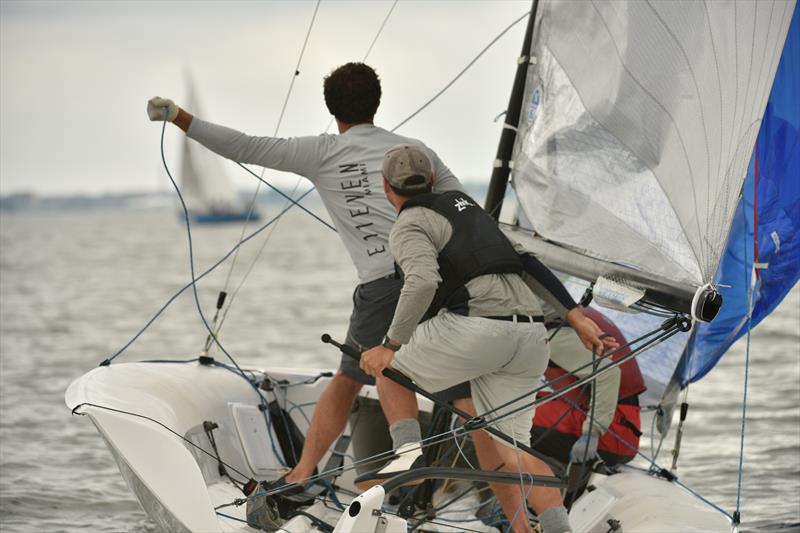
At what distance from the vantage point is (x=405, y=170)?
2.89m

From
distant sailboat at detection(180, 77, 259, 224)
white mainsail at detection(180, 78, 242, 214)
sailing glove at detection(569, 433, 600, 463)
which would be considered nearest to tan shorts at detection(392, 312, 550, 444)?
sailing glove at detection(569, 433, 600, 463)

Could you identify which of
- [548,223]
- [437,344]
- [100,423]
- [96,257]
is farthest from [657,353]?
[96,257]

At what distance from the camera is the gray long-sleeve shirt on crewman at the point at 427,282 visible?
8.87 feet

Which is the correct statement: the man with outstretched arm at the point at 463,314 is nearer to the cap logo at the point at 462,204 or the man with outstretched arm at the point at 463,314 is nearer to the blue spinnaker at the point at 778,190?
the cap logo at the point at 462,204

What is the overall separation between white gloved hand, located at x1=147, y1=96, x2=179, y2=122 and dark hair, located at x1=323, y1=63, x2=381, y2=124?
49 cm

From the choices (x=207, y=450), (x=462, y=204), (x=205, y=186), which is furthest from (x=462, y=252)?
(x=205, y=186)

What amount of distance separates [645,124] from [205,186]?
3894 cm

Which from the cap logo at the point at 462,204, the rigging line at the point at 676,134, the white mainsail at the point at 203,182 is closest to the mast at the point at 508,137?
the rigging line at the point at 676,134

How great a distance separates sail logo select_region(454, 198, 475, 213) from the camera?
289cm

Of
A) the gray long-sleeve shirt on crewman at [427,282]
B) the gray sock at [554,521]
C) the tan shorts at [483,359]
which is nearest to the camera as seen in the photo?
the gray long-sleeve shirt on crewman at [427,282]

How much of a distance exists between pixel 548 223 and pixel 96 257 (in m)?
25.9

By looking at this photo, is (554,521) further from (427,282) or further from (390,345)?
(427,282)

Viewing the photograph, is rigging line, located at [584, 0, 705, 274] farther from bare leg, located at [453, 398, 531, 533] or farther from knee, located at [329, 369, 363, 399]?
knee, located at [329, 369, 363, 399]

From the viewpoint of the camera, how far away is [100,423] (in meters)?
2.95
